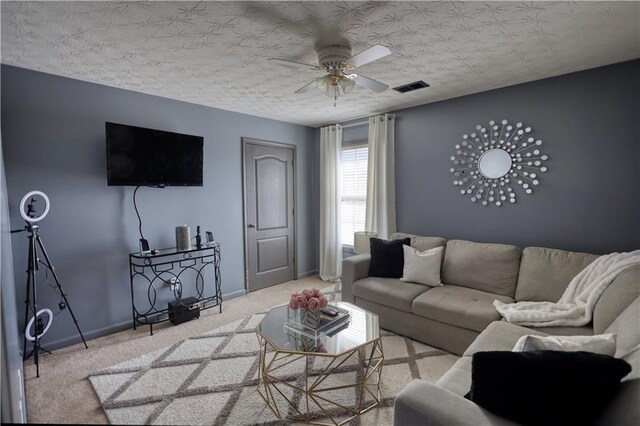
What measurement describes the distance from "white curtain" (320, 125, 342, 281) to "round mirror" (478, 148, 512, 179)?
80.0 inches

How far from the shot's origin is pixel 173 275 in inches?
137

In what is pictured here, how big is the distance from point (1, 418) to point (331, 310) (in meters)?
1.79

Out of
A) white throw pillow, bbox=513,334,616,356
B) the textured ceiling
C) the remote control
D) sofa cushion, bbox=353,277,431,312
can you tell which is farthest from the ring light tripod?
white throw pillow, bbox=513,334,616,356

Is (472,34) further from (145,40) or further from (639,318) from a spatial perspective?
(145,40)

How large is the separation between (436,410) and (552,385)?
1.34 feet

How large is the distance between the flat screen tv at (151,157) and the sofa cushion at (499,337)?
3083 mm

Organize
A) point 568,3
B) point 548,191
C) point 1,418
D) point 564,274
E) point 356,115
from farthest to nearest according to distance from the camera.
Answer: point 356,115 < point 548,191 < point 564,274 < point 568,3 < point 1,418

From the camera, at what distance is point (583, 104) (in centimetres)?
274

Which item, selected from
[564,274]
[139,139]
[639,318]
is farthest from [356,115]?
[639,318]

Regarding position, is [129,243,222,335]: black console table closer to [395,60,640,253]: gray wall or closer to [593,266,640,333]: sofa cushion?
[395,60,640,253]: gray wall

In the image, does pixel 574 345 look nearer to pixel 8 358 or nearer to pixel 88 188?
pixel 8 358

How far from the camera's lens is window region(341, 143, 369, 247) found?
4.52 meters

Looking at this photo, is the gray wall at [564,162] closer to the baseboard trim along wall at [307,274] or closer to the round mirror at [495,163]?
the round mirror at [495,163]

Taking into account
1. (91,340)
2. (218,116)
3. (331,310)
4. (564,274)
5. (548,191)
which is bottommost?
(91,340)
